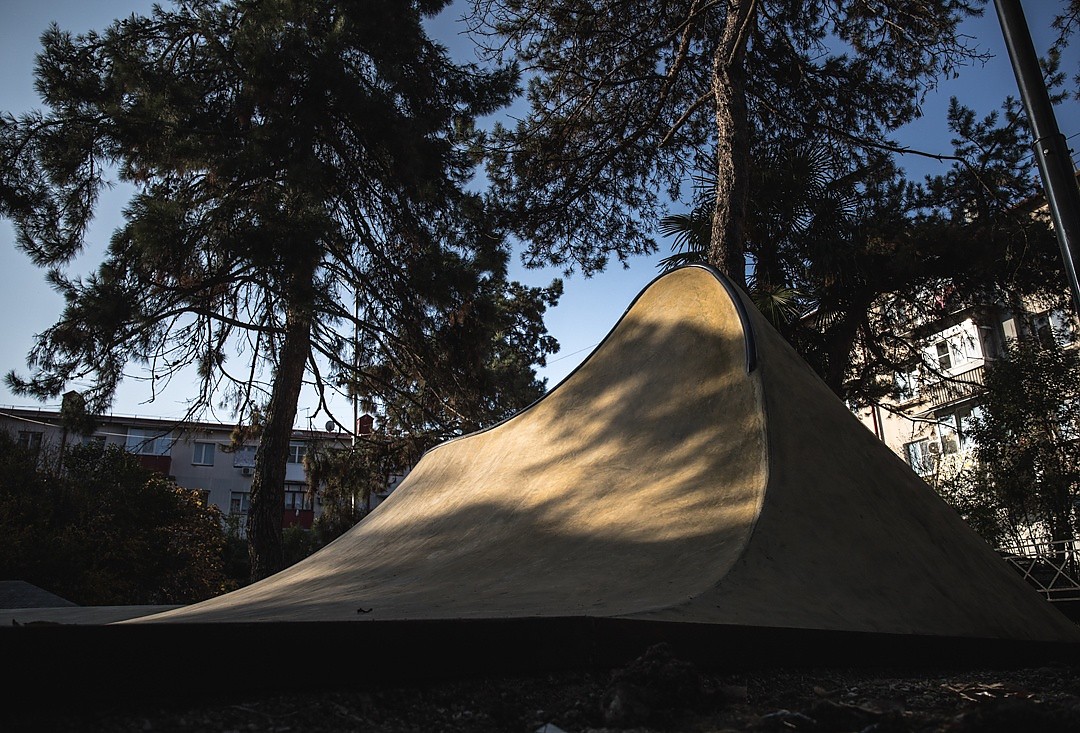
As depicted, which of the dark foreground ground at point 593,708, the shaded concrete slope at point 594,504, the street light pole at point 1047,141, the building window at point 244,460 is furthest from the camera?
the building window at point 244,460

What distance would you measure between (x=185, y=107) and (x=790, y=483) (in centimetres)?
903

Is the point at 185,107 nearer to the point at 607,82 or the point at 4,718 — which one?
the point at 607,82

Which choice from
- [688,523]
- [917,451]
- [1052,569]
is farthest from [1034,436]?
[917,451]

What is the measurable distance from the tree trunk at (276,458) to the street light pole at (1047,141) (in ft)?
27.5

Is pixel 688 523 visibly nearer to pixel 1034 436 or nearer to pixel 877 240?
pixel 877 240

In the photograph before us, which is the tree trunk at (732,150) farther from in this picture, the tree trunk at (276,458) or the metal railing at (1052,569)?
the metal railing at (1052,569)

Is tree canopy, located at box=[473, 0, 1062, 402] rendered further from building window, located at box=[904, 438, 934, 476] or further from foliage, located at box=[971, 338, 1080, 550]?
building window, located at box=[904, 438, 934, 476]

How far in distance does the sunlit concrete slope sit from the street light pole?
5.08 feet

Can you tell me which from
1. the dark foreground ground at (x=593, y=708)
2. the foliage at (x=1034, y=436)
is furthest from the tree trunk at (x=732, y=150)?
the foliage at (x=1034, y=436)

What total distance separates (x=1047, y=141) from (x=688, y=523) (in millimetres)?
2647

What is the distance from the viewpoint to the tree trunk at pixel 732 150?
7809 millimetres

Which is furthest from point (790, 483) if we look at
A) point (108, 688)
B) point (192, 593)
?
point (192, 593)

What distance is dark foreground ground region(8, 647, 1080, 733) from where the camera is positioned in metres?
1.82

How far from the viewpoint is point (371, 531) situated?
277 inches
